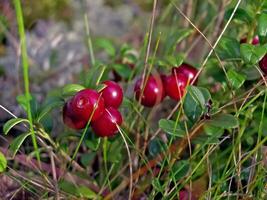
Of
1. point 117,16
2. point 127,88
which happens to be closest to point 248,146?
point 127,88

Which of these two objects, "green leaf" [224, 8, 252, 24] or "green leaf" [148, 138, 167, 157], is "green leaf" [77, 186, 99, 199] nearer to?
"green leaf" [148, 138, 167, 157]

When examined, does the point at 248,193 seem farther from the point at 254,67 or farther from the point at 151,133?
the point at 151,133

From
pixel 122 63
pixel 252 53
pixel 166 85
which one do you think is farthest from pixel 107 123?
pixel 122 63

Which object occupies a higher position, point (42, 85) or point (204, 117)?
point (204, 117)

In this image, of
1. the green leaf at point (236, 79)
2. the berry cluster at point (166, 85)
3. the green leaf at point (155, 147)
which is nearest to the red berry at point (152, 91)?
the berry cluster at point (166, 85)

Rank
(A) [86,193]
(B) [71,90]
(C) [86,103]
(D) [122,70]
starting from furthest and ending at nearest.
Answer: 1. (D) [122,70]
2. (A) [86,193]
3. (B) [71,90]
4. (C) [86,103]

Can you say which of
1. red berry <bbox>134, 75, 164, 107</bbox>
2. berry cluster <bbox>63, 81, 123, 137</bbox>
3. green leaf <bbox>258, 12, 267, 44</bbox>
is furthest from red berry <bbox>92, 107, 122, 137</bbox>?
green leaf <bbox>258, 12, 267, 44</bbox>

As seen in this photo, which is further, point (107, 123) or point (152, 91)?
point (152, 91)

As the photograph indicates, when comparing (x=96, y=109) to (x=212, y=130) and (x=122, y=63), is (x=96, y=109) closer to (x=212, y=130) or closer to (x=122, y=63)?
(x=212, y=130)
